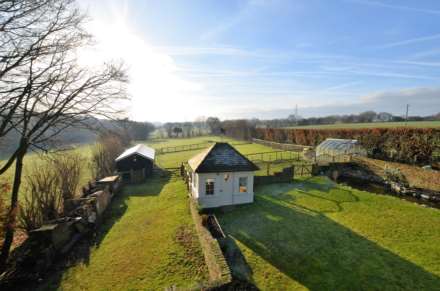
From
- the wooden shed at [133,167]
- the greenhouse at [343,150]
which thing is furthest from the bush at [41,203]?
the greenhouse at [343,150]

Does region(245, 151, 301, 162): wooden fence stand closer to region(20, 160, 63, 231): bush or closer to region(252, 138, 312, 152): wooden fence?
region(252, 138, 312, 152): wooden fence

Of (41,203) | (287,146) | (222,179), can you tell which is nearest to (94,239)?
(41,203)

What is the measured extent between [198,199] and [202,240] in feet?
14.7

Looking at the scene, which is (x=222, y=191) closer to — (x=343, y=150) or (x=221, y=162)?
(x=221, y=162)

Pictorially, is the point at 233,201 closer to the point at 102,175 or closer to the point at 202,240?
the point at 202,240

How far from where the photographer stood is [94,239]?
40.0 ft

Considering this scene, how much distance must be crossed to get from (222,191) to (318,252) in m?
6.95

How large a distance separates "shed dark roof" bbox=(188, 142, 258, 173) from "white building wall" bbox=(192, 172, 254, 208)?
359mm

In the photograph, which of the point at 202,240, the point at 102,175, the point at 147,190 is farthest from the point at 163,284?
the point at 102,175

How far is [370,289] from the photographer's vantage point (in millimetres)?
7633

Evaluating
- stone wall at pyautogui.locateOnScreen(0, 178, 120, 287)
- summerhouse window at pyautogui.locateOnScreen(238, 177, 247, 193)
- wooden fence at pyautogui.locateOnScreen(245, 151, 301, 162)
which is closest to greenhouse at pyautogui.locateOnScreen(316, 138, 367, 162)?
wooden fence at pyautogui.locateOnScreen(245, 151, 301, 162)

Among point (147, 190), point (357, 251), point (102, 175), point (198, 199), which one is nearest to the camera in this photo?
point (357, 251)

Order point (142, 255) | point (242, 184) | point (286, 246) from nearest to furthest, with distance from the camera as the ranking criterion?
point (142, 255)
point (286, 246)
point (242, 184)

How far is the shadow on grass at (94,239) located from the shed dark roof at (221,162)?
21.4 ft
